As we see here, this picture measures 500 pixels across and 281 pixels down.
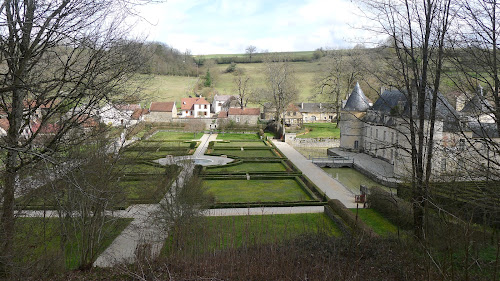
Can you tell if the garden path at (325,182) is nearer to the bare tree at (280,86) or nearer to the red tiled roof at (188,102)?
the bare tree at (280,86)

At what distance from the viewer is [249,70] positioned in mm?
83500

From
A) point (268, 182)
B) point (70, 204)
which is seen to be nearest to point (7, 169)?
point (70, 204)

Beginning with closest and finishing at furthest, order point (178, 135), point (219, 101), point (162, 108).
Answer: point (178, 135) → point (162, 108) → point (219, 101)

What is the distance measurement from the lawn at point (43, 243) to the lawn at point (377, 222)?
8.17m

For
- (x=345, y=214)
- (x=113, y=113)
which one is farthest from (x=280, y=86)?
(x=113, y=113)

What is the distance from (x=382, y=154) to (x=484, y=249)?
61.8ft

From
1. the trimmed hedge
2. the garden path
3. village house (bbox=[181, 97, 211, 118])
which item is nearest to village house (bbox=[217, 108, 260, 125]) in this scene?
village house (bbox=[181, 97, 211, 118])

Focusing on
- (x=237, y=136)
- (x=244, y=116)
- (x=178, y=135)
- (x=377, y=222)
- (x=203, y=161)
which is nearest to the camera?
(x=377, y=222)

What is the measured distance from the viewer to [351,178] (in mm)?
21969

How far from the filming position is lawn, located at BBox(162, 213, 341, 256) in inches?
360

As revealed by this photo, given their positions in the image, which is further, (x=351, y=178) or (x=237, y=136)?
(x=237, y=136)

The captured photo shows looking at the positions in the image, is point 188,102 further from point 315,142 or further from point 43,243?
point 43,243

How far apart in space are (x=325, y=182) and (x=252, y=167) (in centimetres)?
547

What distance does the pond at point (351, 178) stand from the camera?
19.5 meters
